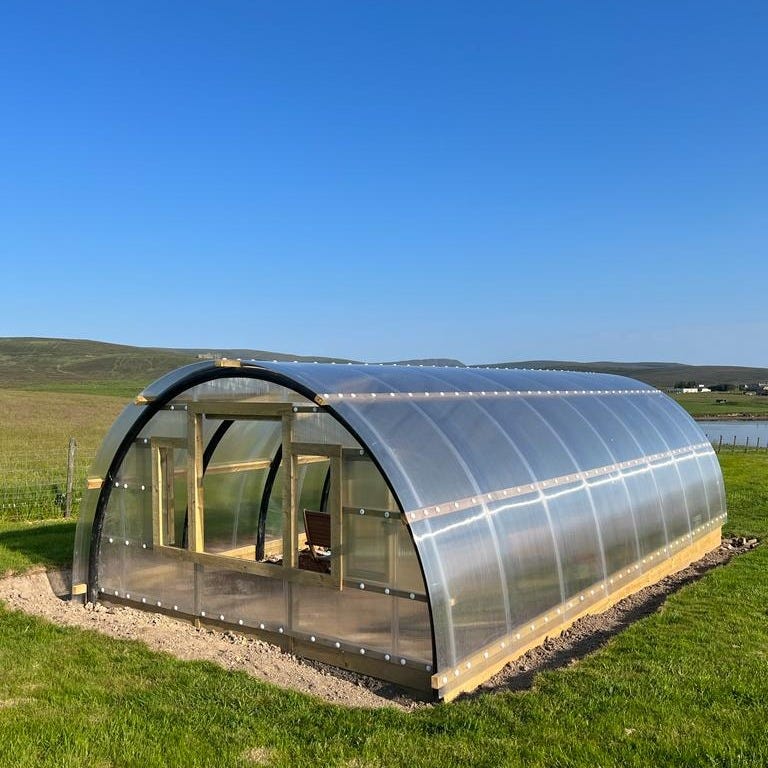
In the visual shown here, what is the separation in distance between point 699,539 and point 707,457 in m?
1.70

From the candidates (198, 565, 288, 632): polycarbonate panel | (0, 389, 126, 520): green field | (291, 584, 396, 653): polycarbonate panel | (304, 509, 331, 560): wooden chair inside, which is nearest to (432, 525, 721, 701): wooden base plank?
(291, 584, 396, 653): polycarbonate panel

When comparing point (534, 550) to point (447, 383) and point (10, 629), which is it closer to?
point (447, 383)

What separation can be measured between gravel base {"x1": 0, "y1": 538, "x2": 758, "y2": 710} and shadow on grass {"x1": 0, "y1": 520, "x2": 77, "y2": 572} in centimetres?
55

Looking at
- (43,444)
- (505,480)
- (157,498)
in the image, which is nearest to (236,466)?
(157,498)

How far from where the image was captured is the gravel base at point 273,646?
19.9 feet

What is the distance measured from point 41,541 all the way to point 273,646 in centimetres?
573

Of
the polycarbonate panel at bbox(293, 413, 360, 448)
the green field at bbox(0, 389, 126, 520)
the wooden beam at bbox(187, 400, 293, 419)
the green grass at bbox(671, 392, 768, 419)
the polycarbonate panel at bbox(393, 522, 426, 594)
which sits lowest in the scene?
the green grass at bbox(671, 392, 768, 419)

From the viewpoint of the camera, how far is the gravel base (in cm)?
606

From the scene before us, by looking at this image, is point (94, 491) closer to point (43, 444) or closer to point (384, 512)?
point (384, 512)

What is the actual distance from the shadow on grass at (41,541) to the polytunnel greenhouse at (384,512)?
Result: 1.71 metres

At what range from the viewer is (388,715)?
5.21 metres

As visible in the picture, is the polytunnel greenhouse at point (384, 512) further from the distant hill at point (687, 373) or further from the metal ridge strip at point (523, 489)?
the distant hill at point (687, 373)

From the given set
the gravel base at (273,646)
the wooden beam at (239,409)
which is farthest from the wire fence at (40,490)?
the wooden beam at (239,409)

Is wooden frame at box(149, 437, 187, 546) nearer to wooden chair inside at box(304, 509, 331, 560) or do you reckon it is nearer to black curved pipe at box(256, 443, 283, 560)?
wooden chair inside at box(304, 509, 331, 560)
